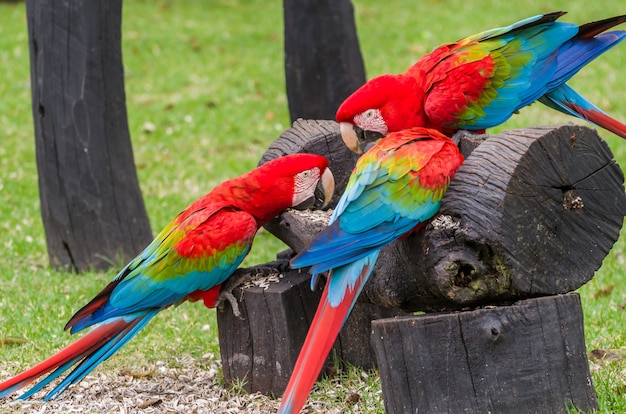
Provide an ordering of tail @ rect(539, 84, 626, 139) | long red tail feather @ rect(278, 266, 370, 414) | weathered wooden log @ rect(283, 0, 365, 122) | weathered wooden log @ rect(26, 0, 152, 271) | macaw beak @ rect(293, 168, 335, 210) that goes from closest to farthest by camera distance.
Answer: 1. long red tail feather @ rect(278, 266, 370, 414)
2. macaw beak @ rect(293, 168, 335, 210)
3. tail @ rect(539, 84, 626, 139)
4. weathered wooden log @ rect(26, 0, 152, 271)
5. weathered wooden log @ rect(283, 0, 365, 122)

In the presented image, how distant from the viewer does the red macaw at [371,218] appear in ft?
8.46

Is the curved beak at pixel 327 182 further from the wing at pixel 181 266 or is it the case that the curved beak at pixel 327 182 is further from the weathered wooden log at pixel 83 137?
the weathered wooden log at pixel 83 137

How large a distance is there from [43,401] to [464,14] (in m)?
8.21

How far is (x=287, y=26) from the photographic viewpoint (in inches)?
214

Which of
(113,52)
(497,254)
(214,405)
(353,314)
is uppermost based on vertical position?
(113,52)

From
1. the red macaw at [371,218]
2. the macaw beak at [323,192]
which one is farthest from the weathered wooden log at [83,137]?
the red macaw at [371,218]

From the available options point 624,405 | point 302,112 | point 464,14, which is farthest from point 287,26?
point 464,14

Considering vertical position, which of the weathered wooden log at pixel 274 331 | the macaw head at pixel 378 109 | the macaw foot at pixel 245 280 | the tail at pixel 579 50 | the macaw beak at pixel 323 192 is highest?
the tail at pixel 579 50

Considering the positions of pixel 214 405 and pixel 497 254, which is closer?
pixel 497 254

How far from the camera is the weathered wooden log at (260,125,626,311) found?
8.27ft

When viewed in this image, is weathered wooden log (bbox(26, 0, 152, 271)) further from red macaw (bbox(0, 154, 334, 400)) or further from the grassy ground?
red macaw (bbox(0, 154, 334, 400))

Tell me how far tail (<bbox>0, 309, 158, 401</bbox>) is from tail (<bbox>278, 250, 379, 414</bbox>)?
33.7 inches

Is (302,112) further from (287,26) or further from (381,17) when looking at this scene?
(381,17)

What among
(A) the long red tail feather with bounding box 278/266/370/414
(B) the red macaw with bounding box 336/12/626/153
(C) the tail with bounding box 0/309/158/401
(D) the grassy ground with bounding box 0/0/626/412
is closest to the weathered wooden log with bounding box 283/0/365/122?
(D) the grassy ground with bounding box 0/0/626/412
